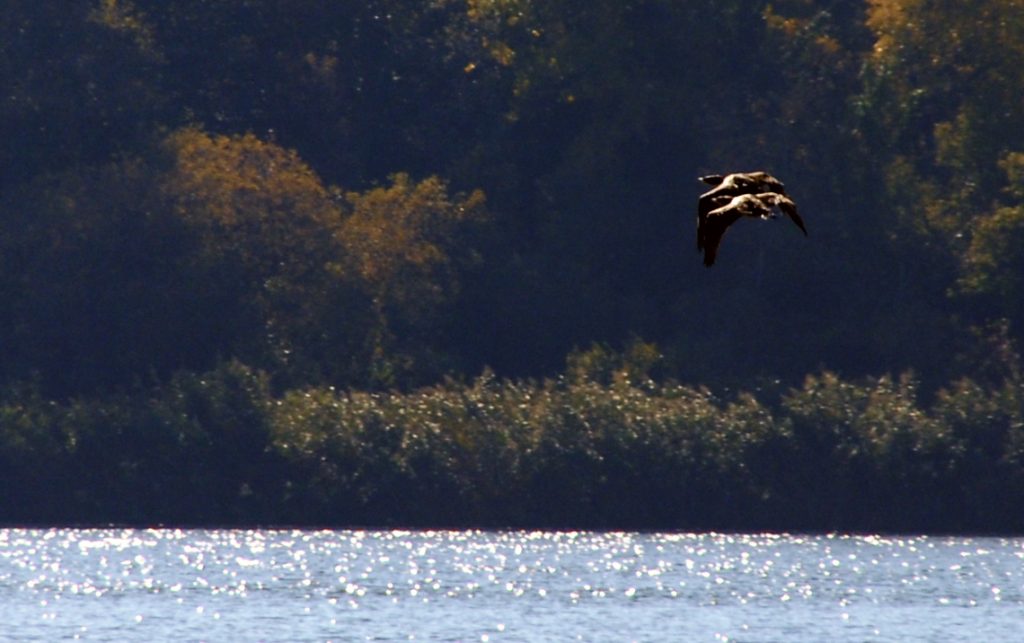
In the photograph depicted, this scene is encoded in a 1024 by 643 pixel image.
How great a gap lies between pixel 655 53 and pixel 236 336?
12643 millimetres

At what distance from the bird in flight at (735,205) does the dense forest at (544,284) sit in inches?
1713

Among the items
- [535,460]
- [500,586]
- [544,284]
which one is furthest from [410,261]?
[500,586]

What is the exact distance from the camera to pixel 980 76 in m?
62.0

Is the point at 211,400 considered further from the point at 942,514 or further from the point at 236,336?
the point at 942,514

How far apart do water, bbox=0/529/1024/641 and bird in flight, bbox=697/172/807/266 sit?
26.4 metres

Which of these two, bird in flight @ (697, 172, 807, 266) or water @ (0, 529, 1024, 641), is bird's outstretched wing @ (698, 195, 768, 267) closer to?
bird in flight @ (697, 172, 807, 266)

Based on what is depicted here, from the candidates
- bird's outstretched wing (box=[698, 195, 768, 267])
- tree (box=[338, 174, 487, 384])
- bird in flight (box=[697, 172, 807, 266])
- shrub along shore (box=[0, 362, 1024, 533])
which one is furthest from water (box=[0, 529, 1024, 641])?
bird's outstretched wing (box=[698, 195, 768, 267])

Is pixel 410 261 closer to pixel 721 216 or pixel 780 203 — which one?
pixel 721 216

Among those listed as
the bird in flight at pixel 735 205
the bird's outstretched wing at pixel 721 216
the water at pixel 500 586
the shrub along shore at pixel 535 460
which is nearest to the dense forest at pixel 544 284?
the shrub along shore at pixel 535 460

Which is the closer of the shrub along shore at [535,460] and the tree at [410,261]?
the shrub along shore at [535,460]

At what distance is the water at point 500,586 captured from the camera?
38781 millimetres

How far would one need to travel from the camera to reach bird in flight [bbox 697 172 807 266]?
35.7ft

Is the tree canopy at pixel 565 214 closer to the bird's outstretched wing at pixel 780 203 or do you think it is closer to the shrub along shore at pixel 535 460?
the shrub along shore at pixel 535 460

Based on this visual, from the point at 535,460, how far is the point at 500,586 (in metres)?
10.4
